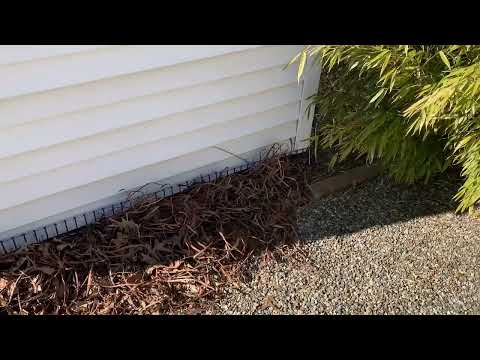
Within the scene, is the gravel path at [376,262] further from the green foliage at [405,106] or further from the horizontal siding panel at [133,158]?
the horizontal siding panel at [133,158]

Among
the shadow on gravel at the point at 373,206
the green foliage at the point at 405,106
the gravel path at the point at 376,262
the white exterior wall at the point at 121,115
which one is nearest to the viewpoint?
the white exterior wall at the point at 121,115

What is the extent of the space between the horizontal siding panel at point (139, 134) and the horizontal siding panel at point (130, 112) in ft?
0.13

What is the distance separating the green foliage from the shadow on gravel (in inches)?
3.3

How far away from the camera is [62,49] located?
173cm

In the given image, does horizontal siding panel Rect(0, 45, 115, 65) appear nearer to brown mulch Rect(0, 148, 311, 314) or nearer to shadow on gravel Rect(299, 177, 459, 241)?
brown mulch Rect(0, 148, 311, 314)

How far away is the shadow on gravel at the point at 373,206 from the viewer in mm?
2441

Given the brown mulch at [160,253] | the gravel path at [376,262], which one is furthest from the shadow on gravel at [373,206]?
the brown mulch at [160,253]

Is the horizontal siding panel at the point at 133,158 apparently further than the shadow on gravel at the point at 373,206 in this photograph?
No

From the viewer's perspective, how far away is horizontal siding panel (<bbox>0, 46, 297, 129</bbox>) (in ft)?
6.03

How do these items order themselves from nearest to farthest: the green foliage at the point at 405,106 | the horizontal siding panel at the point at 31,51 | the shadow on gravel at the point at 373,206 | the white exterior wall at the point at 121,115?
the horizontal siding panel at the point at 31,51 → the white exterior wall at the point at 121,115 → the green foliage at the point at 405,106 → the shadow on gravel at the point at 373,206

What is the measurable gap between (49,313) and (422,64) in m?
1.94

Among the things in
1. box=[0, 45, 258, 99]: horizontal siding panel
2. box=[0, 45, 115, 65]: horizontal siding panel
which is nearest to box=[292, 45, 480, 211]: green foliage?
box=[0, 45, 258, 99]: horizontal siding panel

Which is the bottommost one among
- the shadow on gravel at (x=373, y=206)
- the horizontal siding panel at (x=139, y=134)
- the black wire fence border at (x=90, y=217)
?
the shadow on gravel at (x=373, y=206)

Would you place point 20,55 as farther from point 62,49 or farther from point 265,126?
point 265,126
